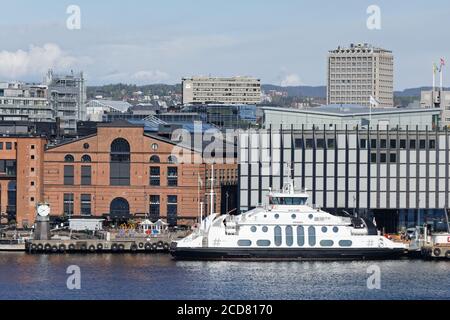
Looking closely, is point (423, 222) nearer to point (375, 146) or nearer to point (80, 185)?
point (375, 146)

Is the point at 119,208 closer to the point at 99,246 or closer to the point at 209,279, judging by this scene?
the point at 99,246

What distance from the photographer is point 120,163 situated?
333 feet

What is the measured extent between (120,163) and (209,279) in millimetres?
30766

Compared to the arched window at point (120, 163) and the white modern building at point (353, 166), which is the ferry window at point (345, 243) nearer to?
the white modern building at point (353, 166)

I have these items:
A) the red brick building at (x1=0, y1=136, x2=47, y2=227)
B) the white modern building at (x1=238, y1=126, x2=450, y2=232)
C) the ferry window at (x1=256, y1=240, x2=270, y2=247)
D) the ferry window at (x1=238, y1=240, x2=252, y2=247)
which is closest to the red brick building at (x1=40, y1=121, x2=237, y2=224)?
the red brick building at (x1=0, y1=136, x2=47, y2=227)

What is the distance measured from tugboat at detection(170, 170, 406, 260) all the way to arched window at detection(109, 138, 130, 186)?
17.8m

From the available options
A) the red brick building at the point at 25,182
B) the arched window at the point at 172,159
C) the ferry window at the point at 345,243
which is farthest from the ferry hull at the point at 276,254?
the red brick building at the point at 25,182

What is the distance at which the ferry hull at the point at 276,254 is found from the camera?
3290 inches

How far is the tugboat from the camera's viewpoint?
84.0 meters

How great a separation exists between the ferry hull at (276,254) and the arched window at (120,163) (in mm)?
18365

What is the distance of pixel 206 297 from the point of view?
64.6 metres
